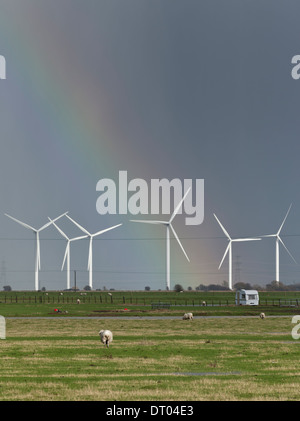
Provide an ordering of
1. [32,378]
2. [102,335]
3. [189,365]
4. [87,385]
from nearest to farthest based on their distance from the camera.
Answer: [87,385]
[32,378]
[189,365]
[102,335]

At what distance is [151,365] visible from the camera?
38.3 metres

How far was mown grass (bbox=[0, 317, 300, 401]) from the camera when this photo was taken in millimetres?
28891

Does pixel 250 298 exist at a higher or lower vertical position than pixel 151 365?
higher

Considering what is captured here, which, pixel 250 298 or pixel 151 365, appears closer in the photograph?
pixel 151 365

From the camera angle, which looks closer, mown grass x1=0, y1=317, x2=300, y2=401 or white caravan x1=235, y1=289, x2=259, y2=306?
mown grass x1=0, y1=317, x2=300, y2=401

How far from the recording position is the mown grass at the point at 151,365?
94.8 feet

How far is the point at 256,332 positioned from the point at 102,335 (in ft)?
66.5

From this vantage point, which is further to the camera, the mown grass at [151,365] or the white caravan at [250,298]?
the white caravan at [250,298]
